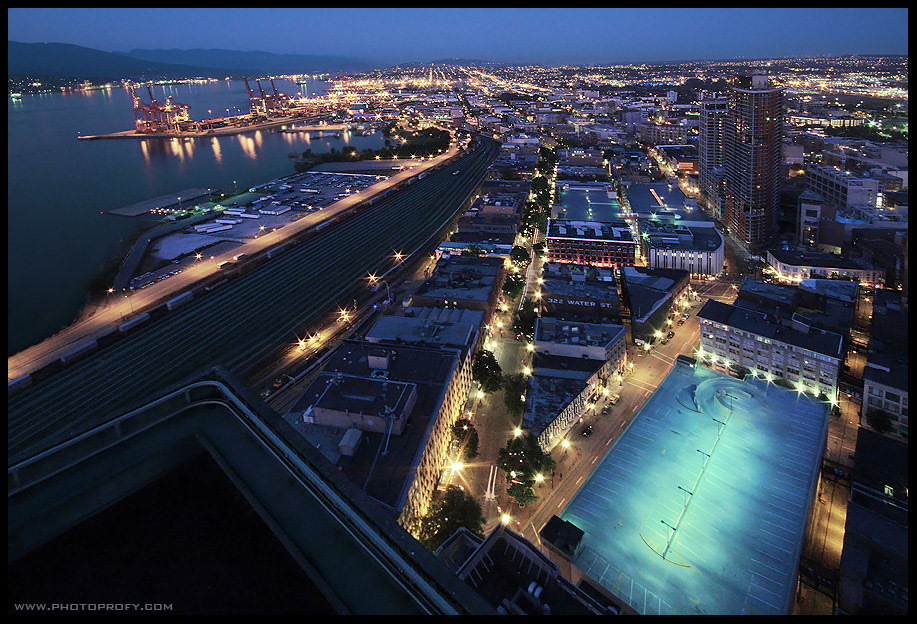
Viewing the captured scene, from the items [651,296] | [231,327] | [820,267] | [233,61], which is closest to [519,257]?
[651,296]

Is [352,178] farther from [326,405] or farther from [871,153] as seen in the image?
[871,153]

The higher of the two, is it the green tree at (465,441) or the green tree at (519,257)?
the green tree at (519,257)

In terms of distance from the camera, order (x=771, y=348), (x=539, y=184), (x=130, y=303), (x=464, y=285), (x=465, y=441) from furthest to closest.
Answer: (x=539, y=184), (x=130, y=303), (x=464, y=285), (x=771, y=348), (x=465, y=441)

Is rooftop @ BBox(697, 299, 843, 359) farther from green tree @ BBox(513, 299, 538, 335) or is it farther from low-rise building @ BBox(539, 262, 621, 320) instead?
green tree @ BBox(513, 299, 538, 335)

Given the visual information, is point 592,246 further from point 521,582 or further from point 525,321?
point 521,582

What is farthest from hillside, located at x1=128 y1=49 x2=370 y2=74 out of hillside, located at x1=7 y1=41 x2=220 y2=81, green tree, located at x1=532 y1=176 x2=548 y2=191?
green tree, located at x1=532 y1=176 x2=548 y2=191

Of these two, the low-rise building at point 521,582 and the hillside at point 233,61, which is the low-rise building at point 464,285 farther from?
the hillside at point 233,61

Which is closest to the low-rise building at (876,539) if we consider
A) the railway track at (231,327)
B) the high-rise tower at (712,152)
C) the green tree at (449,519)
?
the green tree at (449,519)
